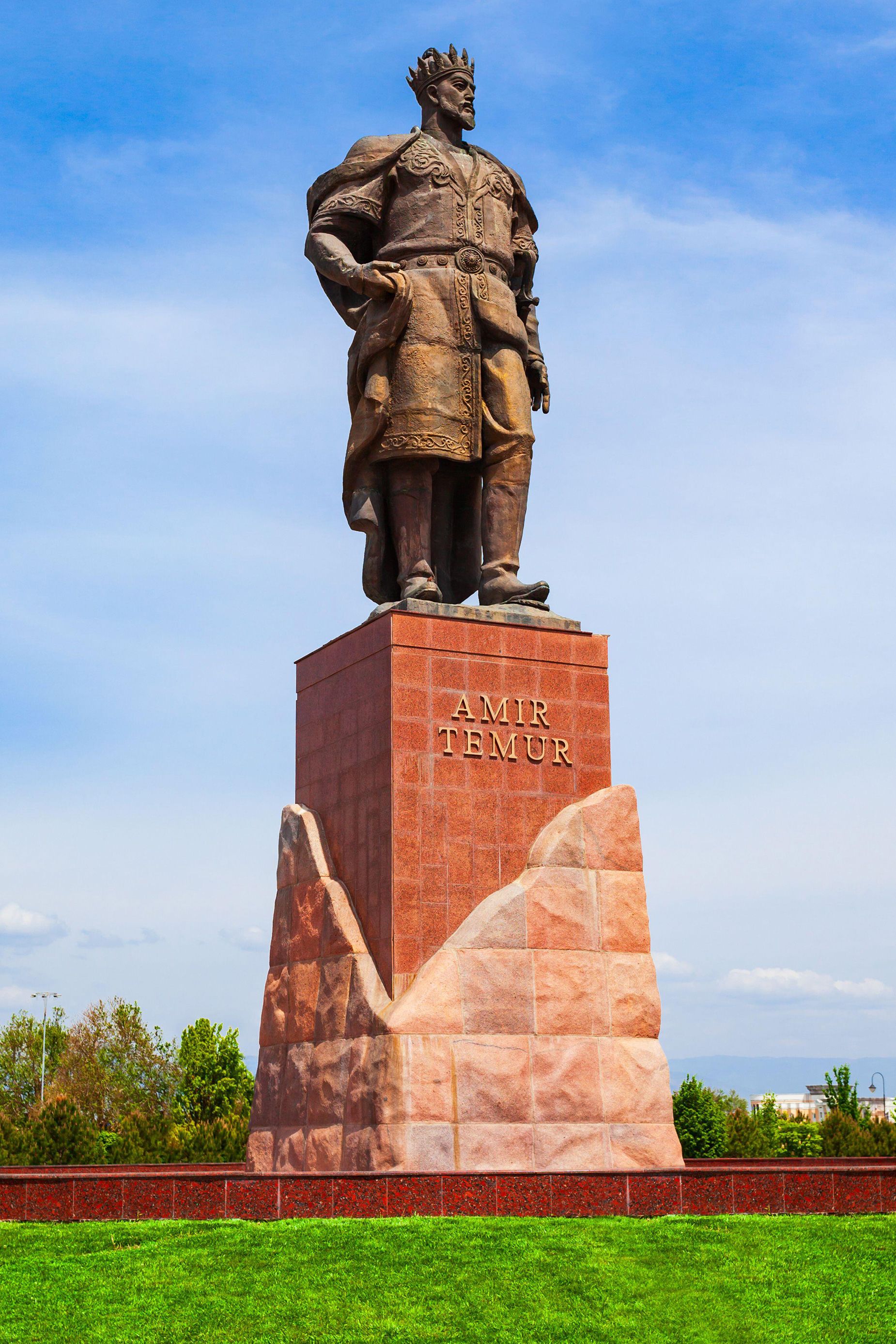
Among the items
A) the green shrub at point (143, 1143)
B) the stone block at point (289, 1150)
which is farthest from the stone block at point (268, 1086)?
the green shrub at point (143, 1143)

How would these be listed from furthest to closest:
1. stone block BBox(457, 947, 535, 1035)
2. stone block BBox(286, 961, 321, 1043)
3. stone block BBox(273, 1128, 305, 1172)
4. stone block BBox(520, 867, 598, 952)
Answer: stone block BBox(286, 961, 321, 1043), stone block BBox(273, 1128, 305, 1172), stone block BBox(520, 867, 598, 952), stone block BBox(457, 947, 535, 1035)

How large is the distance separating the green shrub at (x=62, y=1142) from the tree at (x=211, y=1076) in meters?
10.5

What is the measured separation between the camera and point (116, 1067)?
48.3 meters

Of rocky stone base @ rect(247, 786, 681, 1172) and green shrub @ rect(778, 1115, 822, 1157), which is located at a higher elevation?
rocky stone base @ rect(247, 786, 681, 1172)

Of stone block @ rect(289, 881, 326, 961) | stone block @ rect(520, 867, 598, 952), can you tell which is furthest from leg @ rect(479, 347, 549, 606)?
stone block @ rect(289, 881, 326, 961)

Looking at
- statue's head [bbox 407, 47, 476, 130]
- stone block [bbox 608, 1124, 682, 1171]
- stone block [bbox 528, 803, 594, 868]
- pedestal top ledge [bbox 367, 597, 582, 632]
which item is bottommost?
stone block [bbox 608, 1124, 682, 1171]

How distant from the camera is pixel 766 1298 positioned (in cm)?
738

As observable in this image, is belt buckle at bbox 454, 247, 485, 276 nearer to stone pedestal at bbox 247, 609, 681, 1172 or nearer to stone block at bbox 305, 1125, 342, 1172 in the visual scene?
stone pedestal at bbox 247, 609, 681, 1172

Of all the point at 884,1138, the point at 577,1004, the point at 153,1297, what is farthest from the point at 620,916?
the point at 884,1138

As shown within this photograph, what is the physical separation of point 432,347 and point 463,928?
4.36 meters

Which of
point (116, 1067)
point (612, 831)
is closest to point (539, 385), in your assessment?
point (612, 831)

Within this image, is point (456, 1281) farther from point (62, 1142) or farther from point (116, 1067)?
point (116, 1067)

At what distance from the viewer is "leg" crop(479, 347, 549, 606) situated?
41.0 ft

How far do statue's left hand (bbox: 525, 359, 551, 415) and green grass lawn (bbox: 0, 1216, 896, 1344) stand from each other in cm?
673
